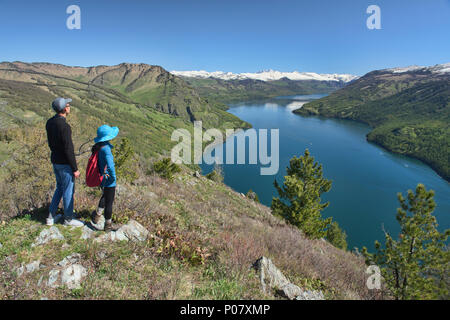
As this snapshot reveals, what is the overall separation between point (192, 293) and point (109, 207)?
3276mm

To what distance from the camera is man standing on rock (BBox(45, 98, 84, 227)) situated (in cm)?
529

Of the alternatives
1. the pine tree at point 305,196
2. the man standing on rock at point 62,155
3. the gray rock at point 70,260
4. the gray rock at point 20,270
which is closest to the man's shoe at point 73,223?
the man standing on rock at point 62,155

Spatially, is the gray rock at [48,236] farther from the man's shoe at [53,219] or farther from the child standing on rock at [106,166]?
the child standing on rock at [106,166]

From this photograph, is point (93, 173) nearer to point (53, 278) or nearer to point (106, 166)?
point (106, 166)

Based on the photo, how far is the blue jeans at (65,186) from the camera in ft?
18.5

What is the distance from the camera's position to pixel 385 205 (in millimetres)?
74375

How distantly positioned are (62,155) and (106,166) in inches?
41.1

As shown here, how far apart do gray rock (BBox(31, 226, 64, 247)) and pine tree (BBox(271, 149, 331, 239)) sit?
18.2 meters

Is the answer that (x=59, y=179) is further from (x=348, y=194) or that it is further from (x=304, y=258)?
(x=348, y=194)

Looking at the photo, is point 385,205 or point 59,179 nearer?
point 59,179

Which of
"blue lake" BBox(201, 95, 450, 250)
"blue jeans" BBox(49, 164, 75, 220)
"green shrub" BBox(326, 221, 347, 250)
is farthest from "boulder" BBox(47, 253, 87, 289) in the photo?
"blue lake" BBox(201, 95, 450, 250)

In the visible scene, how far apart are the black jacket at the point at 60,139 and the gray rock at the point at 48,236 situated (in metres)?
1.80
